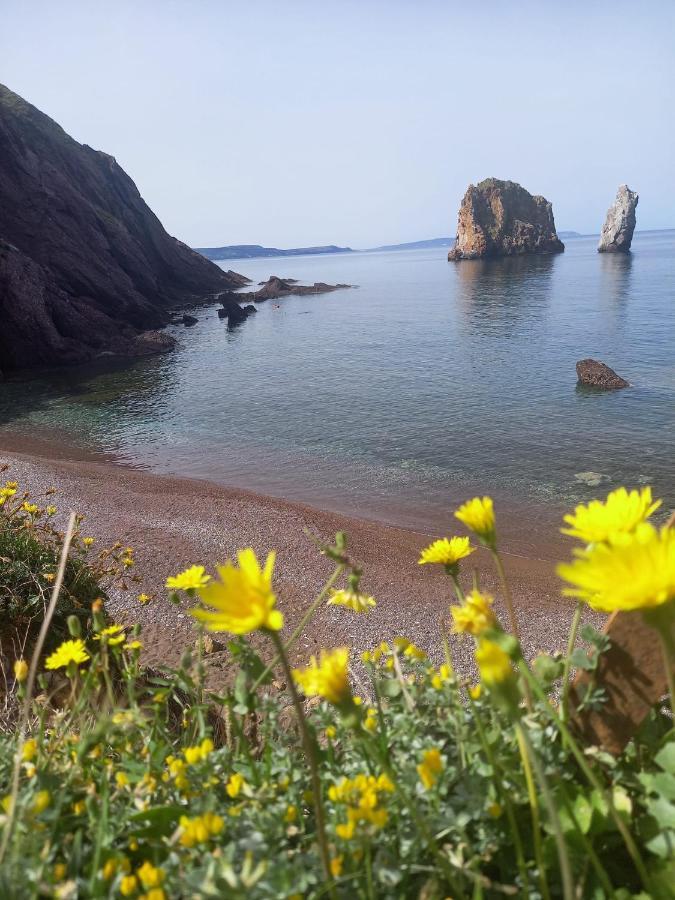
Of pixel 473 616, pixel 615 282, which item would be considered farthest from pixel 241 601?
pixel 615 282

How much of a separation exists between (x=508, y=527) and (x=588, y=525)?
418 inches

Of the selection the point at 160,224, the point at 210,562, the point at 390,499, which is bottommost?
→ the point at 390,499

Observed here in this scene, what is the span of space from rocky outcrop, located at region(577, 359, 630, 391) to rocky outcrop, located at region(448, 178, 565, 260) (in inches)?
3603

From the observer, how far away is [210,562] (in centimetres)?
889

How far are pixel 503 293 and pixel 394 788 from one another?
58.3 m

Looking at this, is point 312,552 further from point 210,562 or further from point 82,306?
point 82,306

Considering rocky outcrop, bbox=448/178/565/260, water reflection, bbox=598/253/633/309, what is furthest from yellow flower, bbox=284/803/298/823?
rocky outcrop, bbox=448/178/565/260

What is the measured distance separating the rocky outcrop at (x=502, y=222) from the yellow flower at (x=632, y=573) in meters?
114

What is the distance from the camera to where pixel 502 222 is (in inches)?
4163

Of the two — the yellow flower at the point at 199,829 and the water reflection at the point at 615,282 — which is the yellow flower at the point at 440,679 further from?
the water reflection at the point at 615,282

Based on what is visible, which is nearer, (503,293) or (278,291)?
(503,293)

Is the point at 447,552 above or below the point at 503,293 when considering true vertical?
above

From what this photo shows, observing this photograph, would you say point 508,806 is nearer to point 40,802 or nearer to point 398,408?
point 40,802

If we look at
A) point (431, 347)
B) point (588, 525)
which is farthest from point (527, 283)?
point (588, 525)
